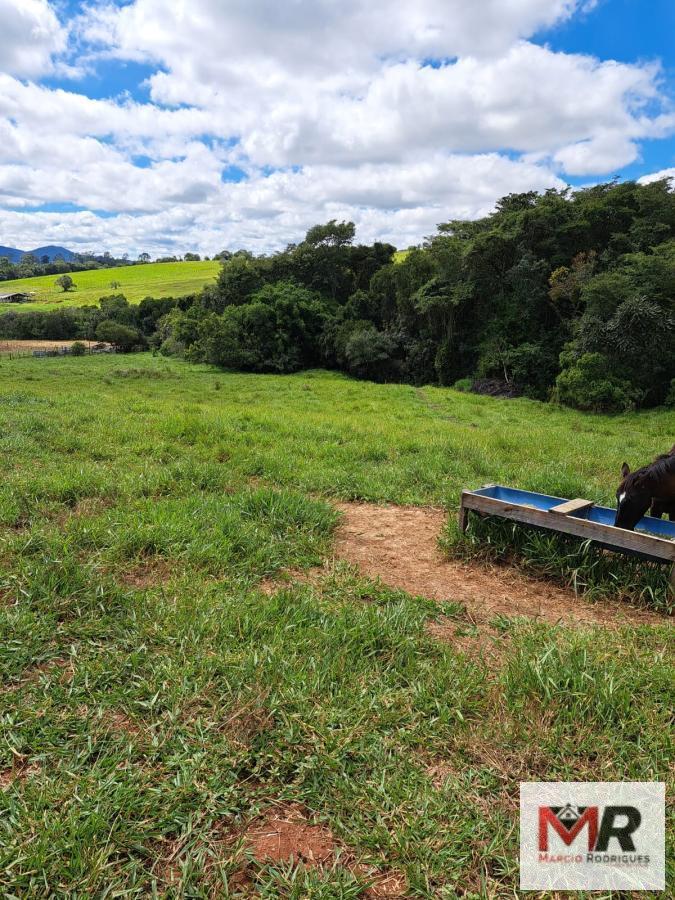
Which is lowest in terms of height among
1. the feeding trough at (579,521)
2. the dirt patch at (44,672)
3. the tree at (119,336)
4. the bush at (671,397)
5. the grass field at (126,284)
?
the bush at (671,397)

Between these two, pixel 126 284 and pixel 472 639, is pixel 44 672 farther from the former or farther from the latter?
pixel 126 284

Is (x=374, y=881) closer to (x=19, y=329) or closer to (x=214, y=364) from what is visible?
(x=214, y=364)

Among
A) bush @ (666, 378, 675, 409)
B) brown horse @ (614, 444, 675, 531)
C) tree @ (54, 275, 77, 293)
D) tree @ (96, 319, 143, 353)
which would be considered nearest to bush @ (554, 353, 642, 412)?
bush @ (666, 378, 675, 409)

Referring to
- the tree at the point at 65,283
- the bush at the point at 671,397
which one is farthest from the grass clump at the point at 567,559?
the tree at the point at 65,283

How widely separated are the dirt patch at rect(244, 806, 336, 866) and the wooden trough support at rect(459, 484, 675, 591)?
3159mm

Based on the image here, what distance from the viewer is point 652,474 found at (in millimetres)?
4359

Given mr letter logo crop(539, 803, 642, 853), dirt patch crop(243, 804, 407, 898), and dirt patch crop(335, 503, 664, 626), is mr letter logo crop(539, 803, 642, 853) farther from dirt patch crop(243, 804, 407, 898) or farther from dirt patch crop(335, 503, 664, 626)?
dirt patch crop(335, 503, 664, 626)

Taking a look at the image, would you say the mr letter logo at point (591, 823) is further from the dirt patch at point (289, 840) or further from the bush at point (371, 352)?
the bush at point (371, 352)

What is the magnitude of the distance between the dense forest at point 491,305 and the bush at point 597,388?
0.06 metres

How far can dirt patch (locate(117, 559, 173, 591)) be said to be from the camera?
404 centimetres

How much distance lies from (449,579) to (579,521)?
3.97ft

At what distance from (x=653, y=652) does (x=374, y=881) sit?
2.43 m

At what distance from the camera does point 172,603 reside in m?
→ 3.70

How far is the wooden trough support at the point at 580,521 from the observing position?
405 centimetres
